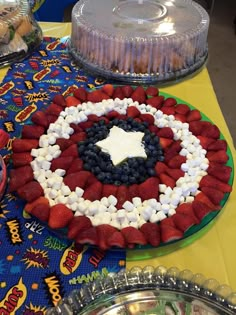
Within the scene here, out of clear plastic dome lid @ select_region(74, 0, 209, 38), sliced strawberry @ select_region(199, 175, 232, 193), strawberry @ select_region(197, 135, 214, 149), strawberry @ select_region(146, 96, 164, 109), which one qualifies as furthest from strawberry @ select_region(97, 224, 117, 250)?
clear plastic dome lid @ select_region(74, 0, 209, 38)

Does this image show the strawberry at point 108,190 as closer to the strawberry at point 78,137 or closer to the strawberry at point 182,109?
the strawberry at point 78,137

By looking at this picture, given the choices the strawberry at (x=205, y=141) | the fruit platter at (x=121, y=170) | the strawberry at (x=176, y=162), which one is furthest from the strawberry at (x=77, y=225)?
the strawberry at (x=205, y=141)

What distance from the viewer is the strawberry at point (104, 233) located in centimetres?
72

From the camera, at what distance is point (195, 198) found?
80 centimetres

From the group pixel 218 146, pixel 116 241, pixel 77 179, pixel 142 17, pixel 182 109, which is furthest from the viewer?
pixel 142 17

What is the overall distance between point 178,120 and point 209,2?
8.45ft

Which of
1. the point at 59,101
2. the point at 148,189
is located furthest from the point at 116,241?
the point at 59,101

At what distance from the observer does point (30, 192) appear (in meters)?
0.79

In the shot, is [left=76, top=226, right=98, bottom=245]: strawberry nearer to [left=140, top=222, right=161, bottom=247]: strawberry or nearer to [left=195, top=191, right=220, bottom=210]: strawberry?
[left=140, top=222, right=161, bottom=247]: strawberry

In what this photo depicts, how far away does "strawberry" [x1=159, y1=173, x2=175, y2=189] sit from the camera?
0.83 meters

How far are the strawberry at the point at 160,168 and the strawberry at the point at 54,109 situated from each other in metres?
0.29

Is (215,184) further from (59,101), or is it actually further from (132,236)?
(59,101)

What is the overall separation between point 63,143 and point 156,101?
0.91 ft

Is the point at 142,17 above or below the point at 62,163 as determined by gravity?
above
